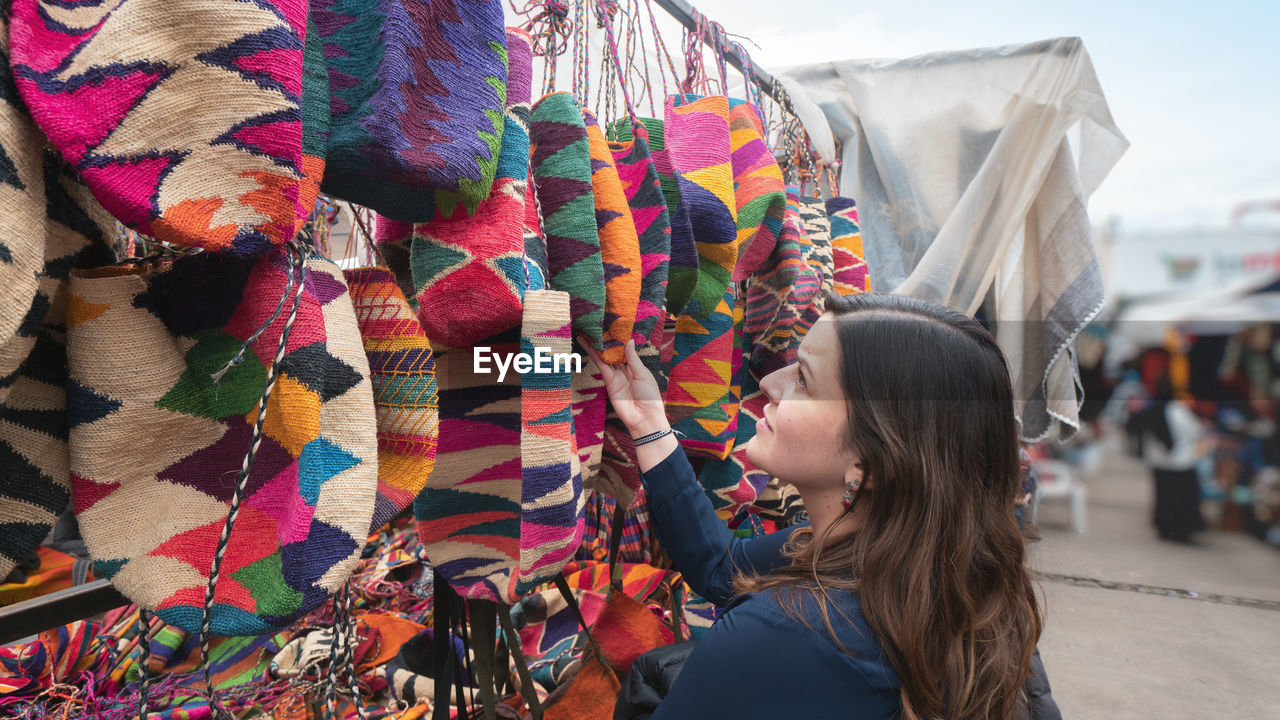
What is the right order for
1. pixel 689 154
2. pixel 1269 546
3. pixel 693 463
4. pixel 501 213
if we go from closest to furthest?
pixel 1269 546 → pixel 501 213 → pixel 689 154 → pixel 693 463

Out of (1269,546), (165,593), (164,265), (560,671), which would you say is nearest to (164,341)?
(164,265)

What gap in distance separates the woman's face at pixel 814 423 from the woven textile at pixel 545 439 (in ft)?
0.95

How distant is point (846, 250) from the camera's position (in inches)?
47.0

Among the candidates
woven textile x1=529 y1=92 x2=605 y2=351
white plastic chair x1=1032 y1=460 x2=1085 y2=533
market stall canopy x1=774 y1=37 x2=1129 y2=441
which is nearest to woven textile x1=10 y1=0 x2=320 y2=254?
woven textile x1=529 y1=92 x2=605 y2=351

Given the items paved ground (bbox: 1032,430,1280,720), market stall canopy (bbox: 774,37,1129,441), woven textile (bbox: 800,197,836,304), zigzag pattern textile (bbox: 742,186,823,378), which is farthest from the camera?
paved ground (bbox: 1032,430,1280,720)

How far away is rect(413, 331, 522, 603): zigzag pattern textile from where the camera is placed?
0.61 metres

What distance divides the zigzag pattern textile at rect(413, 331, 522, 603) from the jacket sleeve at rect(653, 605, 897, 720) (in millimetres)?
229

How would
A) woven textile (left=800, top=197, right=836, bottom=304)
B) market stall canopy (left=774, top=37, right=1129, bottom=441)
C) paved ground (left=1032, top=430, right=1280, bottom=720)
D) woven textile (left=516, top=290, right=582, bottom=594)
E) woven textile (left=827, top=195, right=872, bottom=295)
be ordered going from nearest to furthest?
woven textile (left=516, top=290, right=582, bottom=594)
woven textile (left=800, top=197, right=836, bottom=304)
woven textile (left=827, top=195, right=872, bottom=295)
market stall canopy (left=774, top=37, right=1129, bottom=441)
paved ground (left=1032, top=430, right=1280, bottom=720)

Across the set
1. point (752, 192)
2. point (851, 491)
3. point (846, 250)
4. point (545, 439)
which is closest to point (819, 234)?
point (846, 250)

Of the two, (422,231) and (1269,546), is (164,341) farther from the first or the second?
(1269,546)

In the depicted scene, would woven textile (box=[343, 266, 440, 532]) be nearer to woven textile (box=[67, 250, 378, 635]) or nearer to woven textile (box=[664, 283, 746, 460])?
woven textile (box=[67, 250, 378, 635])

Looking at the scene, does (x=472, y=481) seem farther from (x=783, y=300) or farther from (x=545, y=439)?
(x=783, y=300)

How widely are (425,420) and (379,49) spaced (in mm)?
263

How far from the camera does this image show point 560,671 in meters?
1.20
